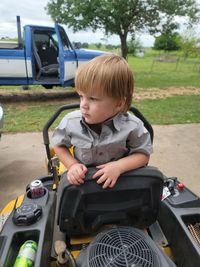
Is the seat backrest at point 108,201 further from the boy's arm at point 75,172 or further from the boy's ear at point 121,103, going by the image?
the boy's ear at point 121,103

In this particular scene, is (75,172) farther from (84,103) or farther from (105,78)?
(105,78)

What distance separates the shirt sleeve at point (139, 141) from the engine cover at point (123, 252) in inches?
15.9

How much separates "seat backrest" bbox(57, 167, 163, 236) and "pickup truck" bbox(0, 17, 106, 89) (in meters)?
6.45

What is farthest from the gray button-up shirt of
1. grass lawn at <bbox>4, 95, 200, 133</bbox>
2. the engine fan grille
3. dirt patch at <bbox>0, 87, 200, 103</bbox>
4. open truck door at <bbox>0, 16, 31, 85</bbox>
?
dirt patch at <bbox>0, 87, 200, 103</bbox>

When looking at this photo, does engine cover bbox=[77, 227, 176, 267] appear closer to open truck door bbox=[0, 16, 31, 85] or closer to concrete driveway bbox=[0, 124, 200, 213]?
concrete driveway bbox=[0, 124, 200, 213]

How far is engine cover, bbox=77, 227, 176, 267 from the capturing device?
1077 mm

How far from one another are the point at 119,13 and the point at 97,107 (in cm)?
1299

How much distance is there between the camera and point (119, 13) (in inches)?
517

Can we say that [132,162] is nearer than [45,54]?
Yes

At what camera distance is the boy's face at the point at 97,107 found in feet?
4.24

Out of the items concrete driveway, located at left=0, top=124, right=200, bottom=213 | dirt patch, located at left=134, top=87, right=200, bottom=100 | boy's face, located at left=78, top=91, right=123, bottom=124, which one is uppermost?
boy's face, located at left=78, top=91, right=123, bottom=124

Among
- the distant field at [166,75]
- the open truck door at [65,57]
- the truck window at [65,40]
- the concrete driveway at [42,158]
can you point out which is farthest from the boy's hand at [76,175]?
the distant field at [166,75]

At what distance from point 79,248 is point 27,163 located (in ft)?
8.82

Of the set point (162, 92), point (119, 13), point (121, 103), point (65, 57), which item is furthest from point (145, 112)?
point (119, 13)
